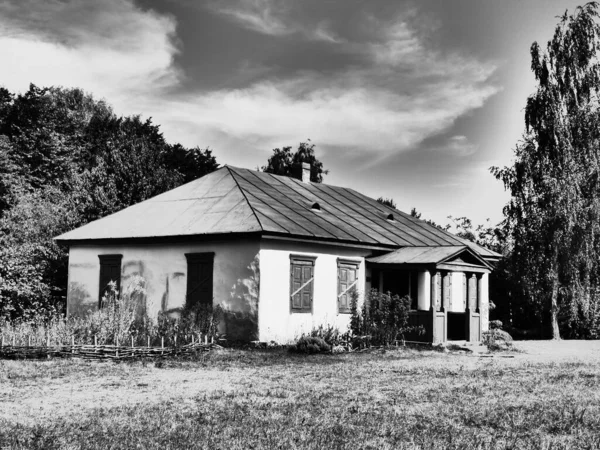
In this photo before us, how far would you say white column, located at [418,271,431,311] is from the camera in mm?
22797

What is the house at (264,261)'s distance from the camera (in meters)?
21.0

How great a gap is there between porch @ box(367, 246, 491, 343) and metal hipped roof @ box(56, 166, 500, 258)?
3.47 ft

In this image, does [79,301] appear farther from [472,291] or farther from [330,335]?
[472,291]

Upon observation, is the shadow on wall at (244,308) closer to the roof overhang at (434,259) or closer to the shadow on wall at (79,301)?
the roof overhang at (434,259)

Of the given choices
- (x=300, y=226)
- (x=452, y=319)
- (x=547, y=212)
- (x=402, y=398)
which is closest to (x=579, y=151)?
(x=547, y=212)

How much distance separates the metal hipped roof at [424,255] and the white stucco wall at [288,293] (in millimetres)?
1253

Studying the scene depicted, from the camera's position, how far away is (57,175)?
43.2 m

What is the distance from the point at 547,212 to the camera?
2914 centimetres

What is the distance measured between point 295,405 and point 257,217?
11453 millimetres

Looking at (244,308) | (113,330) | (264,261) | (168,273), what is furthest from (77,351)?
(168,273)

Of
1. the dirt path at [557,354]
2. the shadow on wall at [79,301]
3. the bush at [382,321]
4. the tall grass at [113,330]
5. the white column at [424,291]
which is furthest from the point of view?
the shadow on wall at [79,301]

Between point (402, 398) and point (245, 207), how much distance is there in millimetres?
12315

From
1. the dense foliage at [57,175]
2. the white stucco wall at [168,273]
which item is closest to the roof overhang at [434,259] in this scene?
A: the white stucco wall at [168,273]

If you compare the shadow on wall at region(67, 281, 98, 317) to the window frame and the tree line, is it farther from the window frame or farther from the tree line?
the window frame
